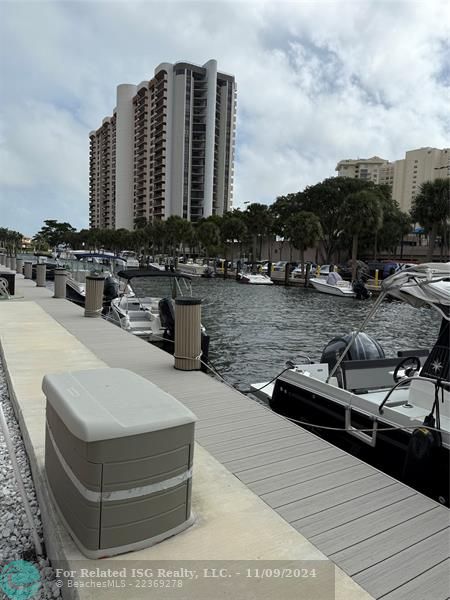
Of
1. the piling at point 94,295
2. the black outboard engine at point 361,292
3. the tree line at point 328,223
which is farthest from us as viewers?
the tree line at point 328,223

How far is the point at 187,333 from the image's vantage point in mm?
6918

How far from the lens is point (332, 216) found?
60.9m

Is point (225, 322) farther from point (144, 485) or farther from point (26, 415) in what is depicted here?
point (144, 485)

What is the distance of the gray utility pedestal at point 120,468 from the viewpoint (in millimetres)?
2412

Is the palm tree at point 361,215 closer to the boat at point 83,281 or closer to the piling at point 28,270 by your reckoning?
the boat at point 83,281

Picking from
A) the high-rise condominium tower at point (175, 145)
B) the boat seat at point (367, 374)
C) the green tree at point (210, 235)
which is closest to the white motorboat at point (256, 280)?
the green tree at point (210, 235)

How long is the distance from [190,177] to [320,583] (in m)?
126

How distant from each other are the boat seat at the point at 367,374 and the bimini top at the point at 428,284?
141 cm

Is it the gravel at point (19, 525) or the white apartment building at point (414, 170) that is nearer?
the gravel at point (19, 525)

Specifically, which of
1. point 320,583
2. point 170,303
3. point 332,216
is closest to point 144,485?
point 320,583

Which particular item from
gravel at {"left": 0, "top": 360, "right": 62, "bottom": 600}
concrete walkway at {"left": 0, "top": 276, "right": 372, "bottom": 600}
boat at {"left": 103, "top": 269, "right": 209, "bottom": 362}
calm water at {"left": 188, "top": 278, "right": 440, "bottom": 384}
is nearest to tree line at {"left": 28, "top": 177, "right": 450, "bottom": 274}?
calm water at {"left": 188, "top": 278, "right": 440, "bottom": 384}

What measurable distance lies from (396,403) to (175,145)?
4950 inches

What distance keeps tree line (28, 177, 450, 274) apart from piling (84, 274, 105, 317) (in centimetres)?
3077

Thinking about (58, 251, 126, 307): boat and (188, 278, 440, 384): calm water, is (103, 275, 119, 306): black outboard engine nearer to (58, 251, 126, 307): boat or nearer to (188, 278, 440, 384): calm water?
(58, 251, 126, 307): boat
